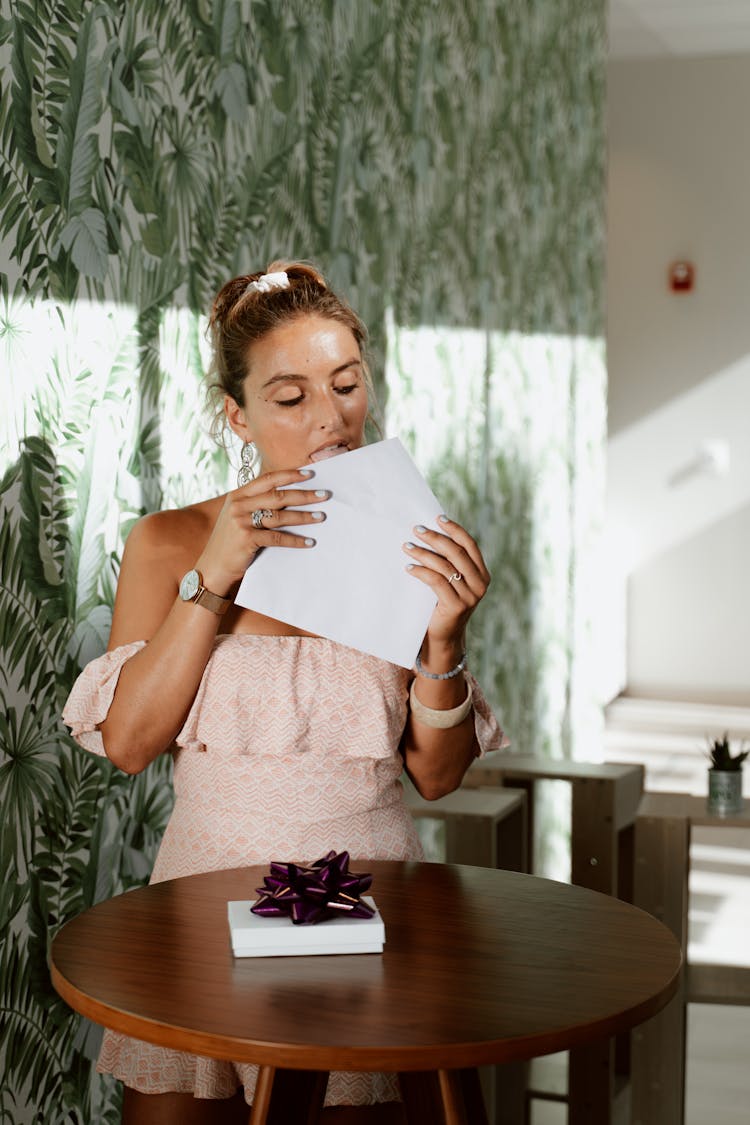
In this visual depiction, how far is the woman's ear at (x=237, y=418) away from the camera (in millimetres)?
1710

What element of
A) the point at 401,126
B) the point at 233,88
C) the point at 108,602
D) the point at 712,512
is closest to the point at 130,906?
the point at 108,602

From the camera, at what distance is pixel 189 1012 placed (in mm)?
1073

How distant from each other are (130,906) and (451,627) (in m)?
0.46

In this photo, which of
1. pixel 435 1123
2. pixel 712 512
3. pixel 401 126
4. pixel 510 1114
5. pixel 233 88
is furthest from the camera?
pixel 712 512

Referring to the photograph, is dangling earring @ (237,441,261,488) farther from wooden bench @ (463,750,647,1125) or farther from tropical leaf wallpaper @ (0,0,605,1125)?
wooden bench @ (463,750,647,1125)

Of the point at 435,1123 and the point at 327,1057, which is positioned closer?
the point at 327,1057

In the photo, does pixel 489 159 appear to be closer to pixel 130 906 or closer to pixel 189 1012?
pixel 130 906

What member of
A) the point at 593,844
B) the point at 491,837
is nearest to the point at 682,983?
the point at 593,844

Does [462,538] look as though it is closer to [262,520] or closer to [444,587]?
[444,587]

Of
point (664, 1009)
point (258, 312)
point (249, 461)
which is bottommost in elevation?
point (664, 1009)

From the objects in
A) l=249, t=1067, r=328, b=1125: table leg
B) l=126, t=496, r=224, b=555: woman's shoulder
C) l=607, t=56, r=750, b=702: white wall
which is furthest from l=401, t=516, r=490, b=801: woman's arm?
l=607, t=56, r=750, b=702: white wall

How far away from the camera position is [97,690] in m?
1.56

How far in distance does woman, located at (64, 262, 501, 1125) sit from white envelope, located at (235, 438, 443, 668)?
16 millimetres

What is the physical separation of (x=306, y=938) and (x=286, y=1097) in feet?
0.47
